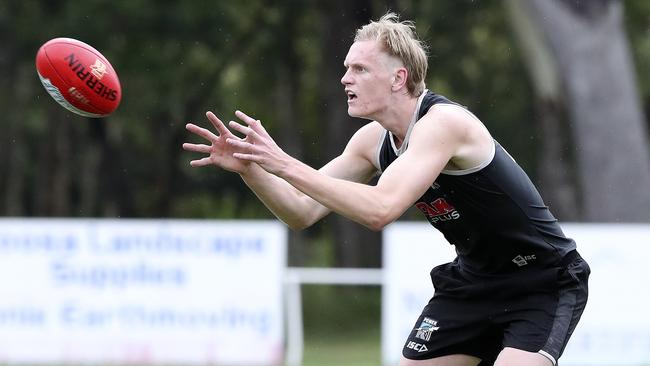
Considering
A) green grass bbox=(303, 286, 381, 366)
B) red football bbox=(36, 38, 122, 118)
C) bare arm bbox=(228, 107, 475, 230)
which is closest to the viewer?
bare arm bbox=(228, 107, 475, 230)

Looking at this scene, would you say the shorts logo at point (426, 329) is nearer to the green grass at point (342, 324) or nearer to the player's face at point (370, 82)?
the player's face at point (370, 82)

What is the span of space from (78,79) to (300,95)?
21.2m

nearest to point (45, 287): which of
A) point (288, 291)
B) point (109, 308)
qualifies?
point (109, 308)

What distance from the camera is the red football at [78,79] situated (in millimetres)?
5273

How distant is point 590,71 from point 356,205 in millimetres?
11699

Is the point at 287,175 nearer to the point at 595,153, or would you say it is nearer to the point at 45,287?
the point at 45,287

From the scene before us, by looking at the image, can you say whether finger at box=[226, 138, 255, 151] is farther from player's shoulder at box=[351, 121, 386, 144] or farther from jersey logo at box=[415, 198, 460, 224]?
jersey logo at box=[415, 198, 460, 224]

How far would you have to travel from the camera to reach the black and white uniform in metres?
4.66

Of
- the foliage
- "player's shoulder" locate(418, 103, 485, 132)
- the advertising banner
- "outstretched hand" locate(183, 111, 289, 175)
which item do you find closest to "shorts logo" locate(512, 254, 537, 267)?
"player's shoulder" locate(418, 103, 485, 132)

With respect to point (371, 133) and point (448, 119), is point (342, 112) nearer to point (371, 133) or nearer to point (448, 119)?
point (371, 133)

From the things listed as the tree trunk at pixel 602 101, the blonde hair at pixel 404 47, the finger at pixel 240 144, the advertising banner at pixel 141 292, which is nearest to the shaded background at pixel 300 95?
the tree trunk at pixel 602 101

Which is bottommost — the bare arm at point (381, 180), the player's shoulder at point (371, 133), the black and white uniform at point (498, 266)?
the black and white uniform at point (498, 266)

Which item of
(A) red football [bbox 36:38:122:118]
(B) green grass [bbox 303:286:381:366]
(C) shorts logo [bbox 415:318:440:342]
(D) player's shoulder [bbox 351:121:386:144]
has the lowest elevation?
(B) green grass [bbox 303:286:381:366]

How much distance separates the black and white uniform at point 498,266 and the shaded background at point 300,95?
7384 mm
